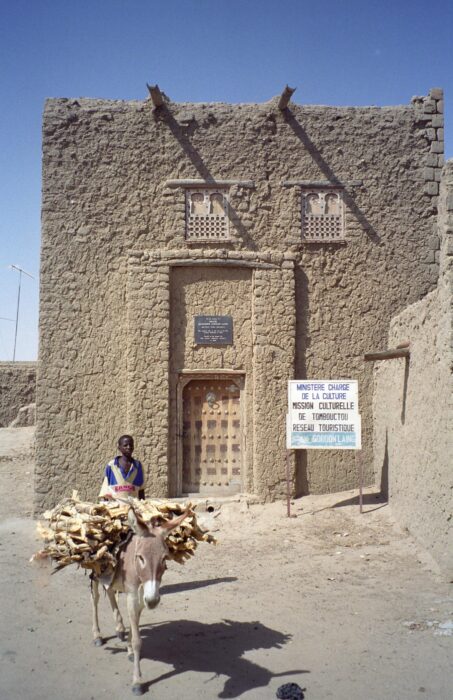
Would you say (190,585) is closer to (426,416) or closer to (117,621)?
(117,621)

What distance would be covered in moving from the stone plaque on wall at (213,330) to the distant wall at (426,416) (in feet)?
7.81

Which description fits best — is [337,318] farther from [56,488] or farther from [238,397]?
[56,488]

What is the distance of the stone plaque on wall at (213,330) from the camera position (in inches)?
367

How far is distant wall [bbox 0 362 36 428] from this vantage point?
17375mm

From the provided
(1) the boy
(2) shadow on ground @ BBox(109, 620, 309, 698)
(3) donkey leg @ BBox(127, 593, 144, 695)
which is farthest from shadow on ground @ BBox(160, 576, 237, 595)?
(3) donkey leg @ BBox(127, 593, 144, 695)

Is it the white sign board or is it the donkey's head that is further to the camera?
the white sign board

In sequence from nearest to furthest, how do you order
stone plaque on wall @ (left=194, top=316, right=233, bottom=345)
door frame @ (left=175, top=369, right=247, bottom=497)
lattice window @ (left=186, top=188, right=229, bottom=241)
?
door frame @ (left=175, top=369, right=247, bottom=497)
stone plaque on wall @ (left=194, top=316, right=233, bottom=345)
lattice window @ (left=186, top=188, right=229, bottom=241)

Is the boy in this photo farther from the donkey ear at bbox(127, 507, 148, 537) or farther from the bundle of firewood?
the donkey ear at bbox(127, 507, 148, 537)

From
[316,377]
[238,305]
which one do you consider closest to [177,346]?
[238,305]

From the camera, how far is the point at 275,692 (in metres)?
3.84

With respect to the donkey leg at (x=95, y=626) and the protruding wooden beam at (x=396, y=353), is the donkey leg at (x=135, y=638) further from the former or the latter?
the protruding wooden beam at (x=396, y=353)

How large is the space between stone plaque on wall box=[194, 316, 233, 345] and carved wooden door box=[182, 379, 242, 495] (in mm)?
636

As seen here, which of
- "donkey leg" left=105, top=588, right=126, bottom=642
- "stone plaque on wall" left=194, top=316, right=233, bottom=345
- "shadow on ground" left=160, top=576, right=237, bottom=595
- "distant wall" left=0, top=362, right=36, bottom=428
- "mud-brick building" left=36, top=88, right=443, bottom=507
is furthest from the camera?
"distant wall" left=0, top=362, right=36, bottom=428

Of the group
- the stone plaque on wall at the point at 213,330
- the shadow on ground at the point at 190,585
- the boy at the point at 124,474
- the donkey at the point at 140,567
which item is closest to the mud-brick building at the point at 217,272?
the stone plaque on wall at the point at 213,330
